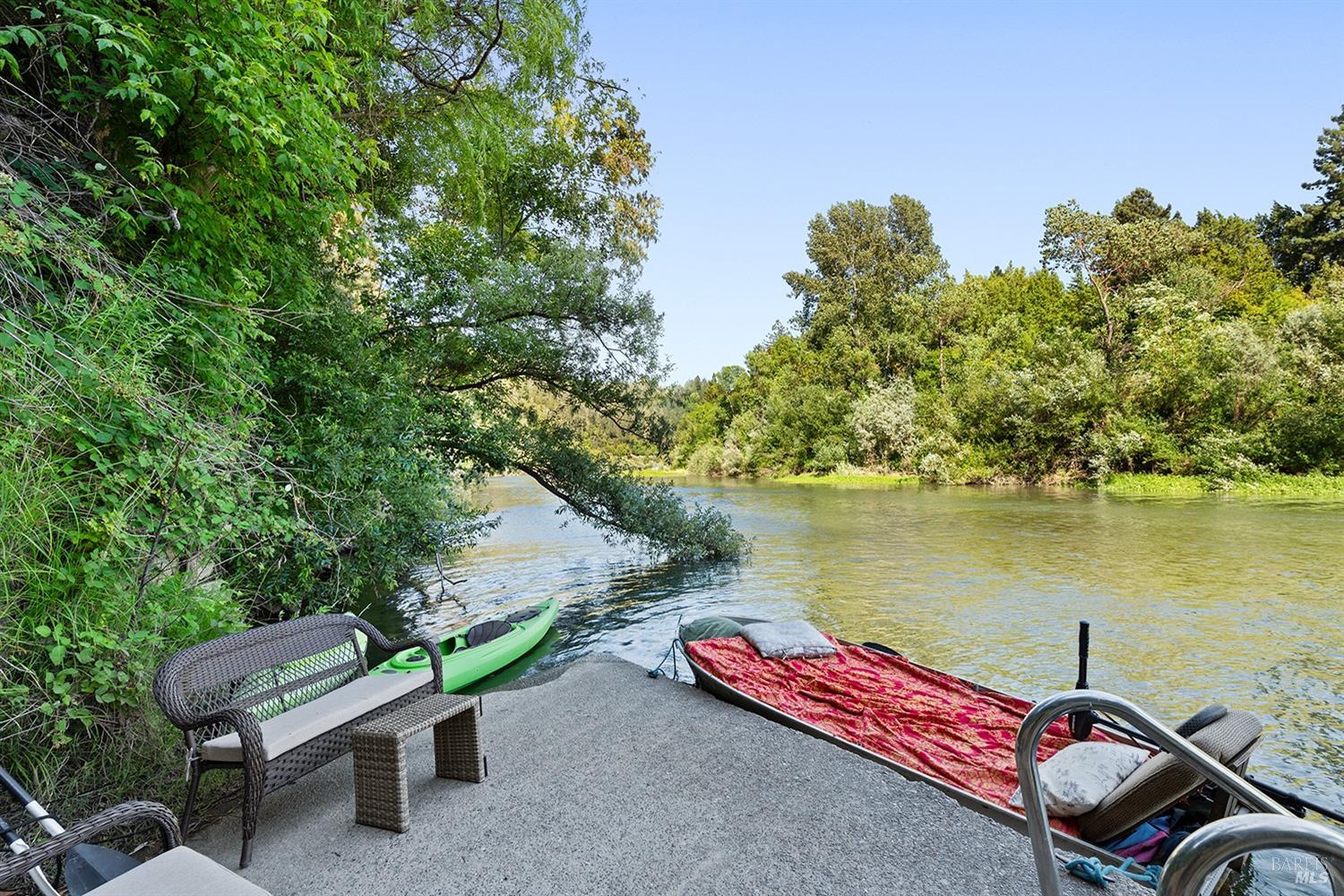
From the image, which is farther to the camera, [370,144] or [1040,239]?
[1040,239]

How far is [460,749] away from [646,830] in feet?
3.58

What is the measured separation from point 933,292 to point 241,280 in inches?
1681

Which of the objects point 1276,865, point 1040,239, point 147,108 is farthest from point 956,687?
point 1040,239

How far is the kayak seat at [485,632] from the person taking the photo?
682 centimetres

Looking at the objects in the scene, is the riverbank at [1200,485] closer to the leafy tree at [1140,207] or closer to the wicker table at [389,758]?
the wicker table at [389,758]

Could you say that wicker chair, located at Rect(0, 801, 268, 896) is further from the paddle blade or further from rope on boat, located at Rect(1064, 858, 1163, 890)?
rope on boat, located at Rect(1064, 858, 1163, 890)

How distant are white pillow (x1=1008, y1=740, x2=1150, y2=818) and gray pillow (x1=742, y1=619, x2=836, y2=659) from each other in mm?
2066

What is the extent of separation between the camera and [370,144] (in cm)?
529

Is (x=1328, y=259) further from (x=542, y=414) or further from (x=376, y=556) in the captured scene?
(x=376, y=556)

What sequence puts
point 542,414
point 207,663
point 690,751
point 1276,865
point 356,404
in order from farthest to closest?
1. point 542,414
2. point 356,404
3. point 690,751
4. point 1276,865
5. point 207,663

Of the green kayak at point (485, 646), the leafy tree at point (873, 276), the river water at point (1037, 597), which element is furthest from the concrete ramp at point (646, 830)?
the leafy tree at point (873, 276)

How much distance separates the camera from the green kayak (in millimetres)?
6219

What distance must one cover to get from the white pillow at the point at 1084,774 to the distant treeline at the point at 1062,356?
8073 millimetres

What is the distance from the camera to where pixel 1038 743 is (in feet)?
5.52
